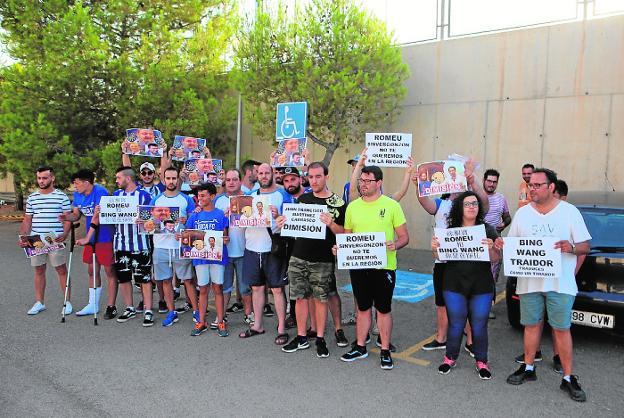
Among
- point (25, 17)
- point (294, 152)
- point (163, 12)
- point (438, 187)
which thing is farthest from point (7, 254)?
point (438, 187)

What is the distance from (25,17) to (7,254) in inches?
228

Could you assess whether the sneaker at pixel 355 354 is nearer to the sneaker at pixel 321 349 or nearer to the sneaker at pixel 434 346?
the sneaker at pixel 321 349

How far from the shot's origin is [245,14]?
11273 millimetres

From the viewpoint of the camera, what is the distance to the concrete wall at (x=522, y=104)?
966 centimetres

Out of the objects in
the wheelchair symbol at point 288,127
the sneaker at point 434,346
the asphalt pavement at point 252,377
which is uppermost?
the wheelchair symbol at point 288,127

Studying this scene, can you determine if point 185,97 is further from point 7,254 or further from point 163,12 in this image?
point 7,254

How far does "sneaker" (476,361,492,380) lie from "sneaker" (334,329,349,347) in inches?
57.5

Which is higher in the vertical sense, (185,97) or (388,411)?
(185,97)

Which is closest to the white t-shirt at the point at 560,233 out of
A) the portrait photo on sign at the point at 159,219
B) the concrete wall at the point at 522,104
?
the portrait photo on sign at the point at 159,219

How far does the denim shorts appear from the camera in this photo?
4184 mm

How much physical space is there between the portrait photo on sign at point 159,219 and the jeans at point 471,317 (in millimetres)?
3327

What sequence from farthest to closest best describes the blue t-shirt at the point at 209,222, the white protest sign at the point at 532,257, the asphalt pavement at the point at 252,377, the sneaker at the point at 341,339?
the blue t-shirt at the point at 209,222
the sneaker at the point at 341,339
the white protest sign at the point at 532,257
the asphalt pavement at the point at 252,377

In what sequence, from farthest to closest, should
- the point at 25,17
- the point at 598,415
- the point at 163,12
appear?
the point at 163,12, the point at 25,17, the point at 598,415

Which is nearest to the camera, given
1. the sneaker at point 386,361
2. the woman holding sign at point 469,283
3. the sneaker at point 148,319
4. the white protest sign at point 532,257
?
the white protest sign at point 532,257
